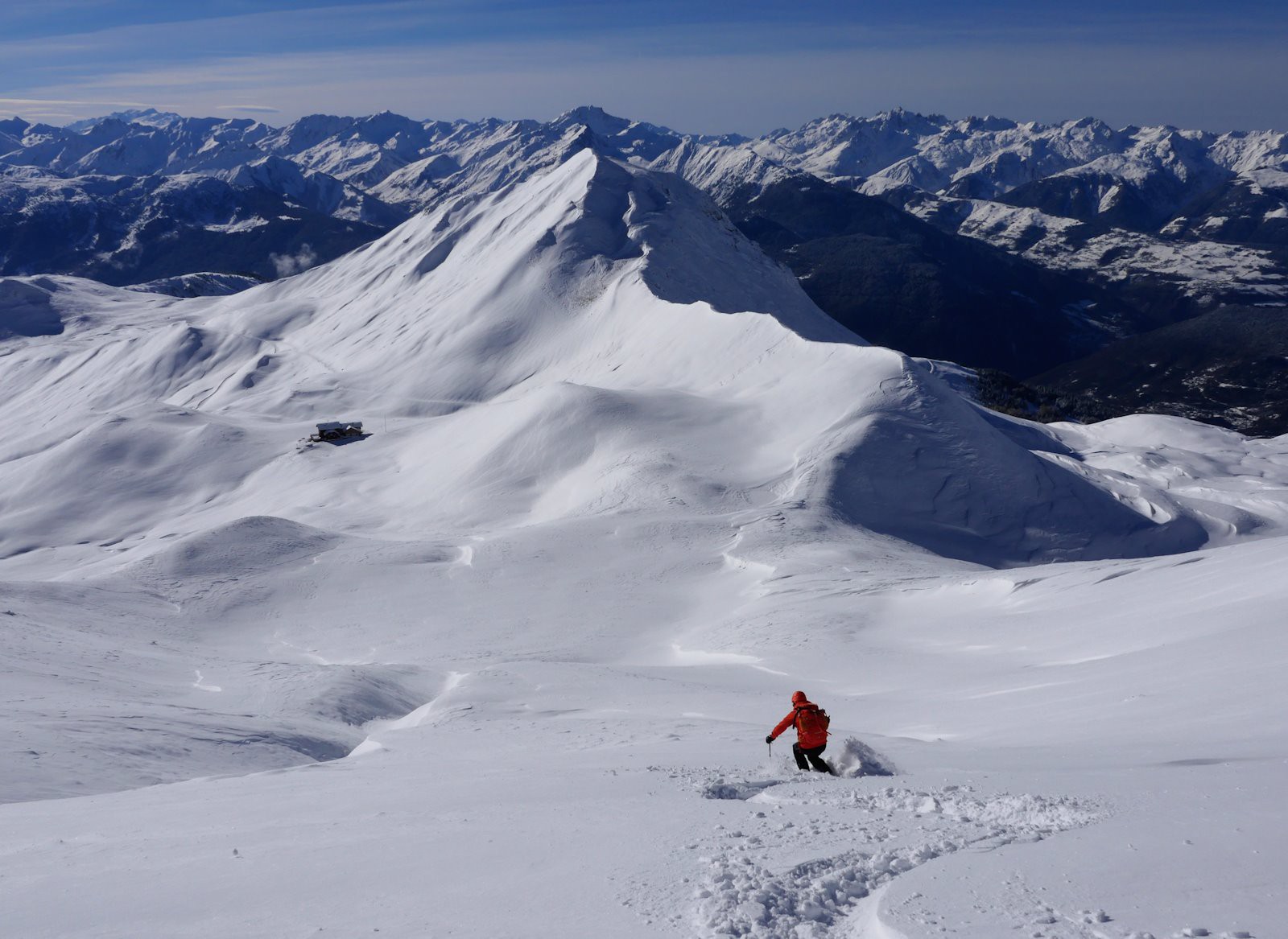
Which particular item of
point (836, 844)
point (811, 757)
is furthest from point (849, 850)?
point (811, 757)

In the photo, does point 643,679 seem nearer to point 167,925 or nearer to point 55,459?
point 167,925

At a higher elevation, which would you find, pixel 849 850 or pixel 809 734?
pixel 809 734

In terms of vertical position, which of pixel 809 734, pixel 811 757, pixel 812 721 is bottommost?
pixel 811 757

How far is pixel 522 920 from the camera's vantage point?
22.4ft

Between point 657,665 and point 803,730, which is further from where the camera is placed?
point 657,665

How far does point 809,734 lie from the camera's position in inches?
451

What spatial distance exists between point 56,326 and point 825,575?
17060cm

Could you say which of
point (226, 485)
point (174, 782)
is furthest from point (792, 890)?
point (226, 485)

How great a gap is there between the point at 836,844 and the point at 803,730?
3.52 metres

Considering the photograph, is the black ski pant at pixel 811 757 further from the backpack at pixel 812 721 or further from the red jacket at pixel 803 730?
the backpack at pixel 812 721

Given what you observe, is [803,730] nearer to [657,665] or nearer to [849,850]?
[849,850]

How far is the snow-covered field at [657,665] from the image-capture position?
7.30 m

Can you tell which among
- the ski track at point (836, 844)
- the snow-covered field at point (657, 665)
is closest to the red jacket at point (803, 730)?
the snow-covered field at point (657, 665)

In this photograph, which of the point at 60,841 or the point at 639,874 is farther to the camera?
the point at 60,841
